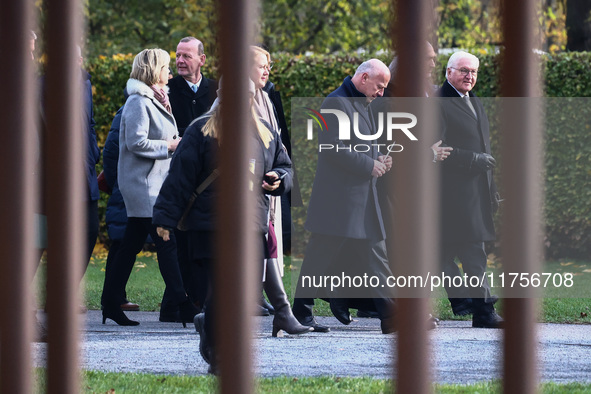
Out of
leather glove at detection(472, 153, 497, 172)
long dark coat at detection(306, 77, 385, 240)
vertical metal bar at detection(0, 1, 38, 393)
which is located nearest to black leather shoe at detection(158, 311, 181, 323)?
long dark coat at detection(306, 77, 385, 240)

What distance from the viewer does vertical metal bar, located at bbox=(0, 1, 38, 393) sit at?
1101 mm

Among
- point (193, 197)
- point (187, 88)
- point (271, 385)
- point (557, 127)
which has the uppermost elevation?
point (557, 127)

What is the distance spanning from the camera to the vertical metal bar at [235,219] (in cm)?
106

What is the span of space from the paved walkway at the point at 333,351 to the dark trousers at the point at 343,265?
211mm

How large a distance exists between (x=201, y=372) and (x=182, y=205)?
788mm

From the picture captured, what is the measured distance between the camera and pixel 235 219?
1.07 meters

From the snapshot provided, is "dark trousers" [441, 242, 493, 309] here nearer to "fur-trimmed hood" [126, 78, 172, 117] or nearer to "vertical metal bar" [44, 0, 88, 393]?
"fur-trimmed hood" [126, 78, 172, 117]

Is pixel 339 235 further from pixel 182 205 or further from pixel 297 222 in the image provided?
pixel 297 222

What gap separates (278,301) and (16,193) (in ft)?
15.7

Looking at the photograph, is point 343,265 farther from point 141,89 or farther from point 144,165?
point 141,89

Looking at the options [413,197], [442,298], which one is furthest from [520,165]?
[442,298]

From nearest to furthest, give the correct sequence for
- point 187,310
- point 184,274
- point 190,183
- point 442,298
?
point 190,183, point 187,310, point 184,274, point 442,298

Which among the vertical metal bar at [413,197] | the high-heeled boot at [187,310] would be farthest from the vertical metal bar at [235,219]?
the high-heeled boot at [187,310]

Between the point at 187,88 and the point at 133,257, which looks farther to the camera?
the point at 187,88
